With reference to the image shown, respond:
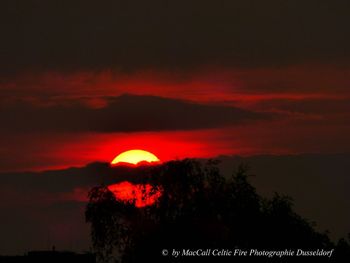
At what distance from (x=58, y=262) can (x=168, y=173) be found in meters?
15.6

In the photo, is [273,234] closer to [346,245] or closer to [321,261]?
[321,261]

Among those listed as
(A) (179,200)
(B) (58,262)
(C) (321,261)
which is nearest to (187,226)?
(A) (179,200)

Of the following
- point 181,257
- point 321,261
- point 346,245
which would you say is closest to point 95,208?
point 181,257

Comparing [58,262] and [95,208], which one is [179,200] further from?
[58,262]

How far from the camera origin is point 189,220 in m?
98.4

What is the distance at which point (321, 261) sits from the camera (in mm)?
103312

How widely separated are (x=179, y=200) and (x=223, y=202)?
3432 mm

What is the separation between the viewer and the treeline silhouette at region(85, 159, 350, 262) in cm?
9681

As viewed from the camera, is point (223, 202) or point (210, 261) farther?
point (223, 202)

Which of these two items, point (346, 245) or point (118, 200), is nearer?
point (118, 200)

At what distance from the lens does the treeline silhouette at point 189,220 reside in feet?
318

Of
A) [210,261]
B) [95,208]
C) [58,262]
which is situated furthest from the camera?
[58,262]

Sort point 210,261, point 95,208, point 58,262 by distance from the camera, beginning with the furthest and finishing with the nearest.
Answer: point 58,262, point 95,208, point 210,261

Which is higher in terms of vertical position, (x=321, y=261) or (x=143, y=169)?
(x=143, y=169)
